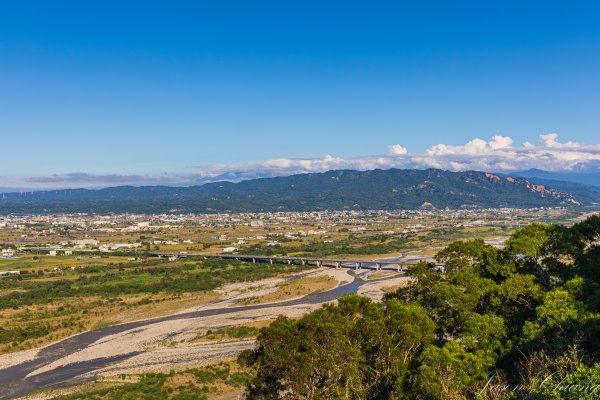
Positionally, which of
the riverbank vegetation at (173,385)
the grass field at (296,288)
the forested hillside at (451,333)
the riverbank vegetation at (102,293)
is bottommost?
the grass field at (296,288)

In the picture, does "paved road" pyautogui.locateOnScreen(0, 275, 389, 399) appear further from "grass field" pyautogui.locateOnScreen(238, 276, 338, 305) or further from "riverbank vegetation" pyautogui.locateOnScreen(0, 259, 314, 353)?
"grass field" pyautogui.locateOnScreen(238, 276, 338, 305)

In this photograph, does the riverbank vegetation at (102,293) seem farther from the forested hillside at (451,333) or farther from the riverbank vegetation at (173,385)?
the forested hillside at (451,333)

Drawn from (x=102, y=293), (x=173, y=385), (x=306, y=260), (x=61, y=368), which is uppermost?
(x=173, y=385)

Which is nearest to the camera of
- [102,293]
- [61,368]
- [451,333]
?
[451,333]

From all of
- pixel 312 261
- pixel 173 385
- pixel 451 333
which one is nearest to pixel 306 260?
pixel 312 261

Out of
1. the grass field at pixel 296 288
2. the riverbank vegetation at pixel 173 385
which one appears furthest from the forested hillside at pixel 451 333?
the grass field at pixel 296 288

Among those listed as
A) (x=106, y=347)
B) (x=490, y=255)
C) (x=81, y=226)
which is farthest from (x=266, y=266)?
(x=81, y=226)

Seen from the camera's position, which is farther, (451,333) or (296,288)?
(296,288)

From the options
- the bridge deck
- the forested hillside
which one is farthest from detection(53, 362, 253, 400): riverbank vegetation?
the bridge deck

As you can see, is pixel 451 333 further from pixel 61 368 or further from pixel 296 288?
pixel 296 288
